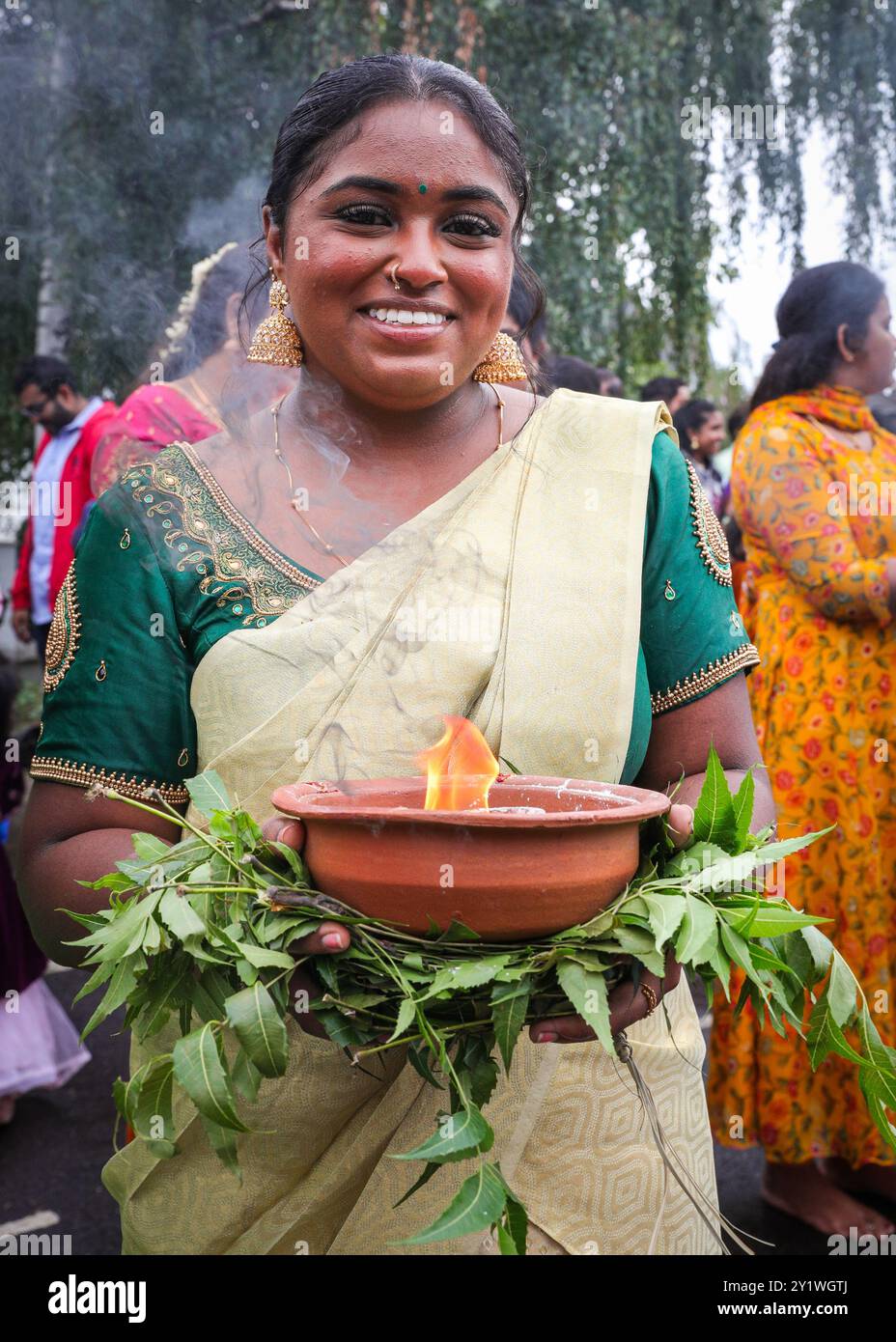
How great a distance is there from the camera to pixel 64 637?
5.84 feet

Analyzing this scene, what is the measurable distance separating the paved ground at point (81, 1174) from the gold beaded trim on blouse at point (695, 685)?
225cm

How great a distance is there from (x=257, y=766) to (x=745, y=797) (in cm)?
62

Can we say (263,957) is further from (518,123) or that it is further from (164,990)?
(518,123)

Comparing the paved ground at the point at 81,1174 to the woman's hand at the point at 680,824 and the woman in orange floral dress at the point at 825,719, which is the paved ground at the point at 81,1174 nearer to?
the woman in orange floral dress at the point at 825,719

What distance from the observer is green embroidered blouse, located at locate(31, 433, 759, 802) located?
172 centimetres

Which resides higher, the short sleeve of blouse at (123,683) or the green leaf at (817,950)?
the short sleeve of blouse at (123,683)

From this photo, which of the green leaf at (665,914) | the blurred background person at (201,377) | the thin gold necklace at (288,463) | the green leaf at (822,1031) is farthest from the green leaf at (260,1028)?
the blurred background person at (201,377)

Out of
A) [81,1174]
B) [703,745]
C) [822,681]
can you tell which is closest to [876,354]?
[822,681]

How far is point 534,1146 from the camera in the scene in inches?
64.3

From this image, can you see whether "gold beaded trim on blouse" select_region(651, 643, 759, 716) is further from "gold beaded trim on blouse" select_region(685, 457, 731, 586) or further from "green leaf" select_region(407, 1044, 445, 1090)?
"green leaf" select_region(407, 1044, 445, 1090)

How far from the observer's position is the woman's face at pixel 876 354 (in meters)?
3.68

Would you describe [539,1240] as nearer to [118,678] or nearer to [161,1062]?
[161,1062]

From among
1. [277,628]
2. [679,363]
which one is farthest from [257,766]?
[679,363]

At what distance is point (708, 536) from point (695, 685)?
22cm
